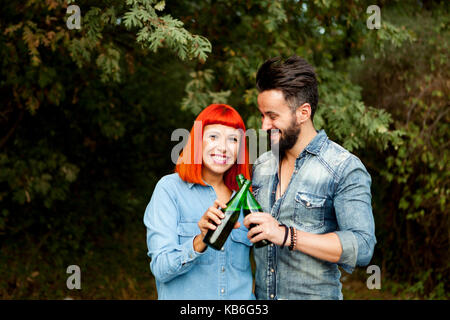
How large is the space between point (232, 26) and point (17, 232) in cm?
452

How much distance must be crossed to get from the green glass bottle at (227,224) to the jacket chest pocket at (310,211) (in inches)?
12.1

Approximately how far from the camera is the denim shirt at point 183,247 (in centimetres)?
212

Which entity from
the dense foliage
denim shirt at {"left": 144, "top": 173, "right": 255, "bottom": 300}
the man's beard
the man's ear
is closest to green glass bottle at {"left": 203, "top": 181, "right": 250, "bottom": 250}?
denim shirt at {"left": 144, "top": 173, "right": 255, "bottom": 300}

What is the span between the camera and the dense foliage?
4.29 m

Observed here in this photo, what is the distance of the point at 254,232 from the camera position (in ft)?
6.24

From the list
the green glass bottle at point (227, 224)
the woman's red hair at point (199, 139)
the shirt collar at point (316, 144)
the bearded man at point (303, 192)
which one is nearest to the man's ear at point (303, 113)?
the bearded man at point (303, 192)

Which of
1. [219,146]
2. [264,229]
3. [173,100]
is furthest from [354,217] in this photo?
[173,100]

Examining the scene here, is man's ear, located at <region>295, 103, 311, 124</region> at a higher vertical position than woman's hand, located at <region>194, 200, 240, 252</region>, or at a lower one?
higher

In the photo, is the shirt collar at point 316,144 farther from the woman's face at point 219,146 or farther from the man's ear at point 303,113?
the woman's face at point 219,146

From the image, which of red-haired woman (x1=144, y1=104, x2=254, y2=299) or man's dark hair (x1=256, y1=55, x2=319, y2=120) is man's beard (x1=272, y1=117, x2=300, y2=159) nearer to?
man's dark hair (x1=256, y1=55, x2=319, y2=120)

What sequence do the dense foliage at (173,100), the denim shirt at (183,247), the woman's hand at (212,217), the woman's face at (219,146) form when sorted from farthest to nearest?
the dense foliage at (173,100)
the woman's face at (219,146)
the denim shirt at (183,247)
the woman's hand at (212,217)

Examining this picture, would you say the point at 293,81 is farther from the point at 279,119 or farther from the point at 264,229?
the point at 264,229

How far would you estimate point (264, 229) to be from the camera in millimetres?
1904

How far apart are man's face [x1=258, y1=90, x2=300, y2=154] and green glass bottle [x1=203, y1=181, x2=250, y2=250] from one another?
0.37m
